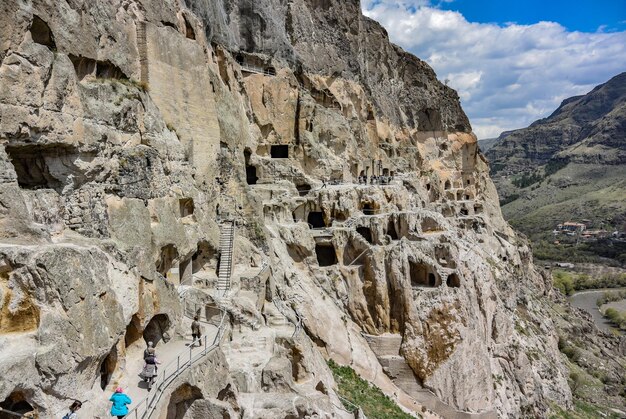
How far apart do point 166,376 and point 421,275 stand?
831 inches

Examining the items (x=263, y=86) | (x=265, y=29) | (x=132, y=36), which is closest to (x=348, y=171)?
(x=263, y=86)

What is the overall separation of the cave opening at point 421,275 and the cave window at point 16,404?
2404cm

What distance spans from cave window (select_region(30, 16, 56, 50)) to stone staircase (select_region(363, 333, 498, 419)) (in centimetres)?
2225

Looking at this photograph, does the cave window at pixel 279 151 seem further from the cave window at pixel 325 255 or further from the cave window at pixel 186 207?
the cave window at pixel 186 207

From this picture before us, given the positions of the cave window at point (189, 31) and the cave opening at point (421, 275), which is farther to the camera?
the cave opening at point (421, 275)

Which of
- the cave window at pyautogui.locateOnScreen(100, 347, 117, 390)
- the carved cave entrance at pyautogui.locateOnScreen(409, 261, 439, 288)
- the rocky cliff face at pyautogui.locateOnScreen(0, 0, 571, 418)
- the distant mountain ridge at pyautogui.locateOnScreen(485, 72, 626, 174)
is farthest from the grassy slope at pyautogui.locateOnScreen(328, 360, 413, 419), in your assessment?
the distant mountain ridge at pyautogui.locateOnScreen(485, 72, 626, 174)

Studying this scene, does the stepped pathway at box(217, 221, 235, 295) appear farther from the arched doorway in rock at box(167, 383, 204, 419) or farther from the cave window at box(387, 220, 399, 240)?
the cave window at box(387, 220, 399, 240)

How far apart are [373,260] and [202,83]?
14.1 meters

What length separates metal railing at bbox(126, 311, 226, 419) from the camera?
34.5 feet

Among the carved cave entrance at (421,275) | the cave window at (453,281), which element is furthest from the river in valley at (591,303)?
the carved cave entrance at (421,275)

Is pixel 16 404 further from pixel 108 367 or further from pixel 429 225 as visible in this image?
pixel 429 225

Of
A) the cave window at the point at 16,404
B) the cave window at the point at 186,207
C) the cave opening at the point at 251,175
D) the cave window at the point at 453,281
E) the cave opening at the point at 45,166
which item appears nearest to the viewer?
the cave window at the point at 16,404

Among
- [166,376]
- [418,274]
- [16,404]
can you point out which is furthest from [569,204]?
[16,404]

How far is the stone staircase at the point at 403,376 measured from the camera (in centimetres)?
2788
